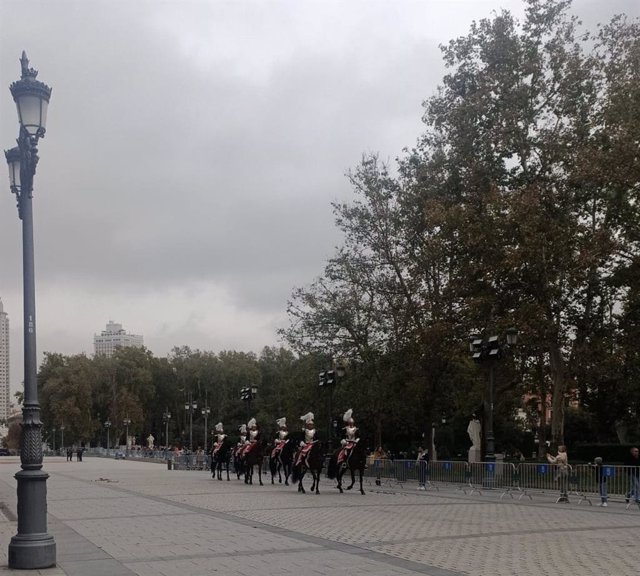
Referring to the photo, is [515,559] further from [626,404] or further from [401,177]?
[626,404]

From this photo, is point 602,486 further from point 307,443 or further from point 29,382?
point 29,382

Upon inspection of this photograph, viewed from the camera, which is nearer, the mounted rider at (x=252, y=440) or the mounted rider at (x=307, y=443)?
the mounted rider at (x=307, y=443)

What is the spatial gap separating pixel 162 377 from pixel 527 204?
8595cm

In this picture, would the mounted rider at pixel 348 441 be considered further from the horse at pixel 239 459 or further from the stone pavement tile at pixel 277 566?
the stone pavement tile at pixel 277 566

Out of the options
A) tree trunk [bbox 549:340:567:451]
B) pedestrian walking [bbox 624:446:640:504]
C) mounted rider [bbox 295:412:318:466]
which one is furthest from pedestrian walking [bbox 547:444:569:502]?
tree trunk [bbox 549:340:567:451]

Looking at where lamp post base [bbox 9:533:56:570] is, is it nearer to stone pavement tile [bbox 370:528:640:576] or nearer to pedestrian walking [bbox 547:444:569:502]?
stone pavement tile [bbox 370:528:640:576]

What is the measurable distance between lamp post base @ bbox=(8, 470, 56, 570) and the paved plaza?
0.18 metres

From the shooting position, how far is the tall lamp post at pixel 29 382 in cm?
1018

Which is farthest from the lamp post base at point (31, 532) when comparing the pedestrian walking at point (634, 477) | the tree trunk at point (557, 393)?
the tree trunk at point (557, 393)

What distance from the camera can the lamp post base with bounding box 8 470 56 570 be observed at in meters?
10.1

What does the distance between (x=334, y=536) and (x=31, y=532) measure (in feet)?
16.8

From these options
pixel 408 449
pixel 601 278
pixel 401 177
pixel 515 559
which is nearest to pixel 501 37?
pixel 401 177

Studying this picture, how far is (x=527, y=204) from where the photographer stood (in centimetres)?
3112

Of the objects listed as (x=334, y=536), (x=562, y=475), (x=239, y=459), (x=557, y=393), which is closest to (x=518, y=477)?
(x=562, y=475)
